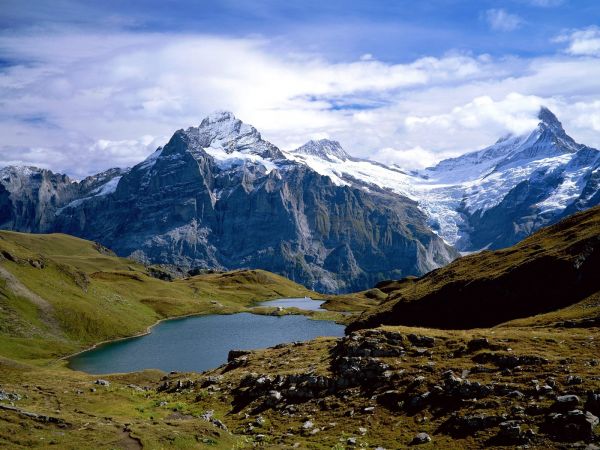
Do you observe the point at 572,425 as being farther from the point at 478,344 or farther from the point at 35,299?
the point at 35,299

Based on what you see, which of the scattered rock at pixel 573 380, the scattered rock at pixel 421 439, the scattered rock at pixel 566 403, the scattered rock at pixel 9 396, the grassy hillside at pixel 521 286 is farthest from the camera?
the grassy hillside at pixel 521 286

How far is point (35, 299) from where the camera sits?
15975cm

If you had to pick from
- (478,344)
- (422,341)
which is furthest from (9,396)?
(478,344)

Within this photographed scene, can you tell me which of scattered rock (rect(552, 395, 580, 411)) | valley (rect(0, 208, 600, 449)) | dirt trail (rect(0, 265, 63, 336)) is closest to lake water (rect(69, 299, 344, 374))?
dirt trail (rect(0, 265, 63, 336))

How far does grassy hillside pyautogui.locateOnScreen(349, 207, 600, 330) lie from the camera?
277 ft

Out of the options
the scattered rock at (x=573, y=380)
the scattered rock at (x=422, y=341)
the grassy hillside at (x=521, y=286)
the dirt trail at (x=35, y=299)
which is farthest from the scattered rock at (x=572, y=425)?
the dirt trail at (x=35, y=299)

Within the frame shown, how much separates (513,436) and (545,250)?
240 feet

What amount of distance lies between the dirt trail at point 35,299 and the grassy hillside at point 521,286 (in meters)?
89.4

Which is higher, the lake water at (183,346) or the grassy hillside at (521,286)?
the grassy hillside at (521,286)

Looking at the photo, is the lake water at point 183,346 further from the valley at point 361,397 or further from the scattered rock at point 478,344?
the scattered rock at point 478,344

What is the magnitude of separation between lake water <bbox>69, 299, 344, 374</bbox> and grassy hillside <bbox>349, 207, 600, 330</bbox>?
1736 inches

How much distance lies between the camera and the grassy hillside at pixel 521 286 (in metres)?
84.4

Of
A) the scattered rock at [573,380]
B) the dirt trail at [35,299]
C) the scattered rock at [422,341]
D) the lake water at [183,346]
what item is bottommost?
the lake water at [183,346]

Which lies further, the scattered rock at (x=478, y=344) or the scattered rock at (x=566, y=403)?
the scattered rock at (x=478, y=344)
